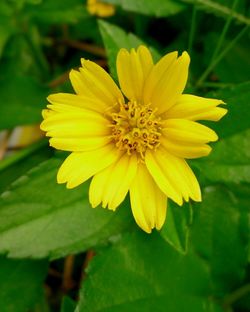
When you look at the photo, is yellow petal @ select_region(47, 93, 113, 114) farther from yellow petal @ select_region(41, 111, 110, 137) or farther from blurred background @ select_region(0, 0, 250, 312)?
blurred background @ select_region(0, 0, 250, 312)

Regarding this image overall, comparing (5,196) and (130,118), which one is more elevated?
(130,118)

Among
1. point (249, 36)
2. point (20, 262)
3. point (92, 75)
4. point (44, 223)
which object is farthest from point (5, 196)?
point (249, 36)

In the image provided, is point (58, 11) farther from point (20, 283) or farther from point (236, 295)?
point (236, 295)

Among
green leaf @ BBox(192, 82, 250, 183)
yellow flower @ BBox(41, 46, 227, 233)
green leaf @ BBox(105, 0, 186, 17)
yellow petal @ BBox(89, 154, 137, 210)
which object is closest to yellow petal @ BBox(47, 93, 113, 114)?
yellow flower @ BBox(41, 46, 227, 233)

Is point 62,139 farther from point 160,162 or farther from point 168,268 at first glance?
point 168,268

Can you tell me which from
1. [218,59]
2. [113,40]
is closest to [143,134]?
[113,40]

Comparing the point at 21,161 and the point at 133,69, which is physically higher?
the point at 133,69
